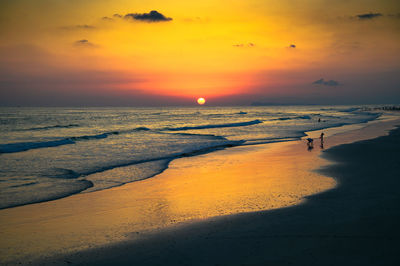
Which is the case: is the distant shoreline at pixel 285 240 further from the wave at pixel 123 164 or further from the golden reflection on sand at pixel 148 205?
the wave at pixel 123 164

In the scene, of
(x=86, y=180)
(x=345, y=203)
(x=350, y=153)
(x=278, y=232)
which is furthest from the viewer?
(x=350, y=153)

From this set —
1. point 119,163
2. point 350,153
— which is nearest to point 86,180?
point 119,163

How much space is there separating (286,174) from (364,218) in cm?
666

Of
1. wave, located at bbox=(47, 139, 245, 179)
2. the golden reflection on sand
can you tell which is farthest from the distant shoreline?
wave, located at bbox=(47, 139, 245, 179)

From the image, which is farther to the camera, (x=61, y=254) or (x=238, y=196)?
(x=238, y=196)

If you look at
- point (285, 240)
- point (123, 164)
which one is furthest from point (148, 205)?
point (123, 164)

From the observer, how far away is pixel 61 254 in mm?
7035

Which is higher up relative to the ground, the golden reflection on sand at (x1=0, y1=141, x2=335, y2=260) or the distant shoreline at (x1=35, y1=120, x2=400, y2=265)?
the distant shoreline at (x1=35, y1=120, x2=400, y2=265)

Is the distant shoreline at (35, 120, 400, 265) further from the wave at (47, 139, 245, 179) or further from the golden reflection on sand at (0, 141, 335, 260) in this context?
the wave at (47, 139, 245, 179)

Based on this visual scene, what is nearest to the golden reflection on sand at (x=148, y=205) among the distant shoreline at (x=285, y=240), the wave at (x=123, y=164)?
the distant shoreline at (x=285, y=240)

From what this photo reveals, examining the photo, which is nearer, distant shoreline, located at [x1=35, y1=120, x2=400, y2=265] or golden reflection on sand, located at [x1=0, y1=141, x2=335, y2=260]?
distant shoreline, located at [x1=35, y1=120, x2=400, y2=265]

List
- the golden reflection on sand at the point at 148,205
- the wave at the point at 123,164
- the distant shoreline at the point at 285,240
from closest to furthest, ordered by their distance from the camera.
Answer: the distant shoreline at the point at 285,240, the golden reflection on sand at the point at 148,205, the wave at the point at 123,164

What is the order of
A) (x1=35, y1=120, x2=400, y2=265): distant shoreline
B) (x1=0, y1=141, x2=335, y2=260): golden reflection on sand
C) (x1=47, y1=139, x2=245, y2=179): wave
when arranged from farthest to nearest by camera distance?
(x1=47, y1=139, x2=245, y2=179): wave → (x1=0, y1=141, x2=335, y2=260): golden reflection on sand → (x1=35, y1=120, x2=400, y2=265): distant shoreline

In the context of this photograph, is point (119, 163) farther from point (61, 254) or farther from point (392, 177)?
point (392, 177)
